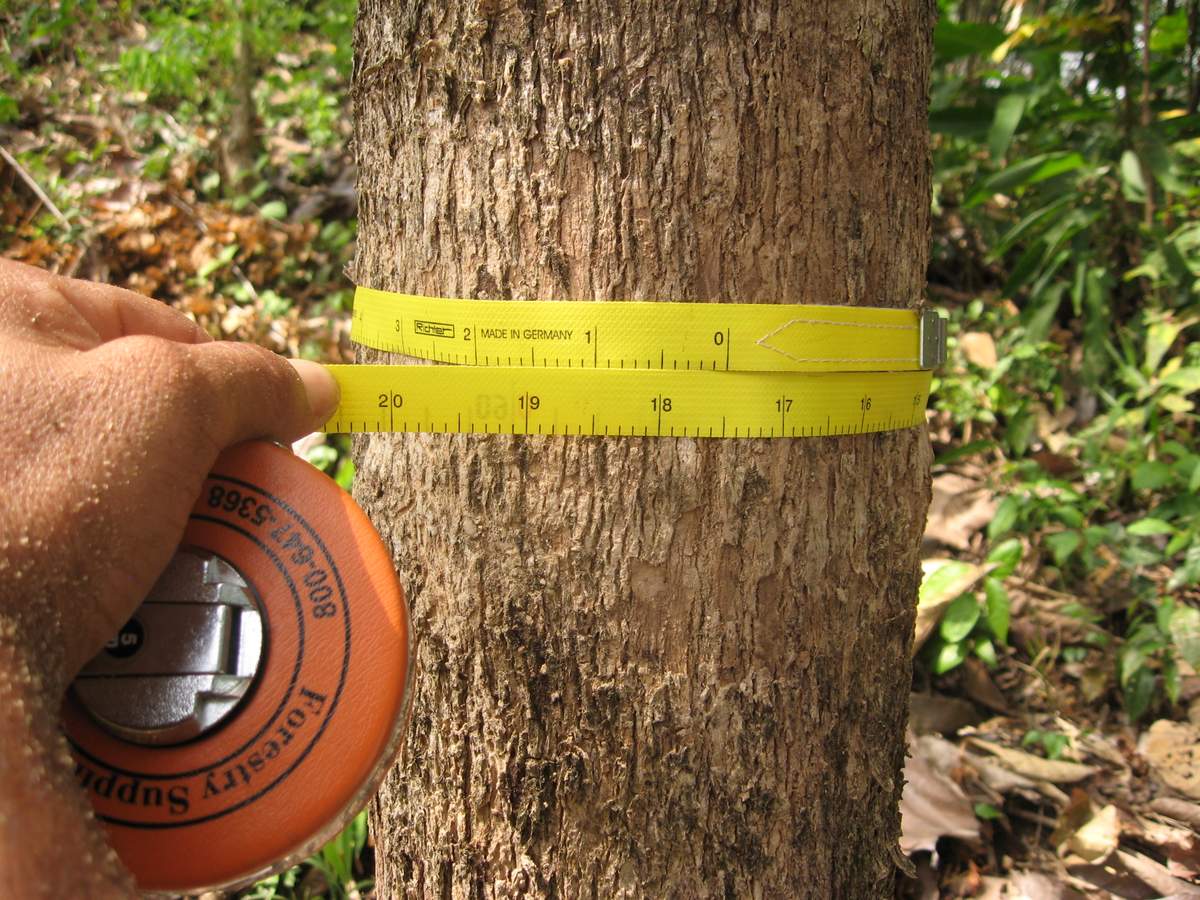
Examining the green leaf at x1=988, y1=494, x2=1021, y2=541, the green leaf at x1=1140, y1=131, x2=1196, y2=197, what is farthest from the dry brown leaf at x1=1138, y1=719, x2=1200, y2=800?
the green leaf at x1=1140, y1=131, x2=1196, y2=197

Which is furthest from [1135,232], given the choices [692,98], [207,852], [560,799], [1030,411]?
[207,852]

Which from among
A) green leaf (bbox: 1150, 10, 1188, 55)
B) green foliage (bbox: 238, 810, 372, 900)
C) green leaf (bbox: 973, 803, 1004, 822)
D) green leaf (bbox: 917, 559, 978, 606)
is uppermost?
green leaf (bbox: 1150, 10, 1188, 55)

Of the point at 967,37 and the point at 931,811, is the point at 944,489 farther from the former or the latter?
the point at 967,37

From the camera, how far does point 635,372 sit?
120 cm

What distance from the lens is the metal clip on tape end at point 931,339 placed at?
1.35 meters

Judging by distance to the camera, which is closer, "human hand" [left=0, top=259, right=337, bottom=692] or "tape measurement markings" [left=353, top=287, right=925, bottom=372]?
"human hand" [left=0, top=259, right=337, bottom=692]

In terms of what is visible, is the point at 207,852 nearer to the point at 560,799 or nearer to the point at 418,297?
the point at 560,799

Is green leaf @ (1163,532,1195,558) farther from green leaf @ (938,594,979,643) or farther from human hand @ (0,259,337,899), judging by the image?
human hand @ (0,259,337,899)

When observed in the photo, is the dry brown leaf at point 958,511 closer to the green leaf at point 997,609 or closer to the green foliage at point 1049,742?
the green leaf at point 997,609

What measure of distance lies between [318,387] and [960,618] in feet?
6.34

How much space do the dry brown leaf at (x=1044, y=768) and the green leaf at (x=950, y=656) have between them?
0.25 metres

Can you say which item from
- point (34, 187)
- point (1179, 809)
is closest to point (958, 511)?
point (1179, 809)

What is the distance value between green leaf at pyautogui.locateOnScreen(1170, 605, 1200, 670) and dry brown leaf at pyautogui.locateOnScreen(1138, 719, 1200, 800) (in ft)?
0.83

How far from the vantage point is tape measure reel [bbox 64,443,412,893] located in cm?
96
